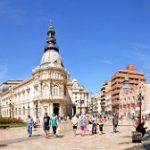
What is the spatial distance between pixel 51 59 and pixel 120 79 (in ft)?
141

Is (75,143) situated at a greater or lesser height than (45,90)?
lesser

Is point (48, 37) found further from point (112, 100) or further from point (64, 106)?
point (112, 100)

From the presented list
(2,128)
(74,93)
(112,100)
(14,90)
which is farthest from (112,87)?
(2,128)

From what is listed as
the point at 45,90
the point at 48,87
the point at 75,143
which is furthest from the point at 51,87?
the point at 75,143

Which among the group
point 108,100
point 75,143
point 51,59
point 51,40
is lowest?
point 75,143

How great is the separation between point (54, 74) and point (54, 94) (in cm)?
439

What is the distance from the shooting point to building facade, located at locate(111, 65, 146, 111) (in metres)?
118

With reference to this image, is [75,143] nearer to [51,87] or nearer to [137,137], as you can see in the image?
[137,137]

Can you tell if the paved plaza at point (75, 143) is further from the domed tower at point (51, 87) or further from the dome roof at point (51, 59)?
the dome roof at point (51, 59)

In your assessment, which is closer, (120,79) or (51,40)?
(51,40)

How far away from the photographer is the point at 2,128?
3597 centimetres

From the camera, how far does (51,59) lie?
3204 inches

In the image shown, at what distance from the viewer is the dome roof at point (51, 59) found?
8047cm

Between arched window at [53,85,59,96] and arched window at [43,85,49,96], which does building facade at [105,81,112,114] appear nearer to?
arched window at [53,85,59,96]
